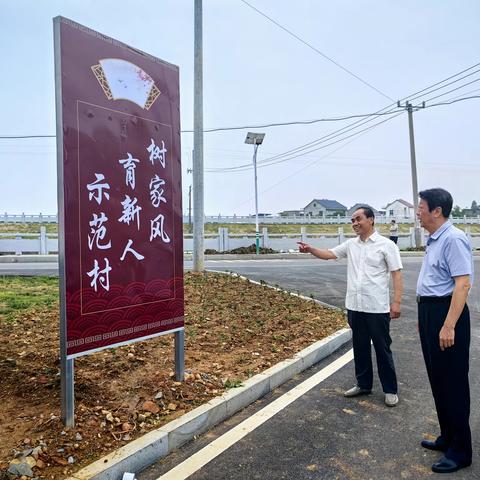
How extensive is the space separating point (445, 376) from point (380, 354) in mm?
1100

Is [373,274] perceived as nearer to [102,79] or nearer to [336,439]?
[336,439]

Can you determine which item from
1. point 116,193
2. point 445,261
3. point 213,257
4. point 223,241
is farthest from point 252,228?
point 445,261

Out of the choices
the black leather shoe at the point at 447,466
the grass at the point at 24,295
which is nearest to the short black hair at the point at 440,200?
the black leather shoe at the point at 447,466

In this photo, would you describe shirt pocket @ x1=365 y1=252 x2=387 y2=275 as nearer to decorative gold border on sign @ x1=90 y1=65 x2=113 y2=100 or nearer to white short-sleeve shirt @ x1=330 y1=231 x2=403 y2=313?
white short-sleeve shirt @ x1=330 y1=231 x2=403 y2=313

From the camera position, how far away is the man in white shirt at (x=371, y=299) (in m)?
4.23

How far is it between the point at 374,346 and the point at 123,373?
2.39 meters

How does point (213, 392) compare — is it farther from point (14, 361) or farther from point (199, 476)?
point (14, 361)

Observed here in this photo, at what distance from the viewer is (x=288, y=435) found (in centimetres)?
353

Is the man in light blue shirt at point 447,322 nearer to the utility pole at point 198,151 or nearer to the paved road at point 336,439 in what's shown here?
the paved road at point 336,439

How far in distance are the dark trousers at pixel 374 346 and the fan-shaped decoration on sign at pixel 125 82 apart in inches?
107

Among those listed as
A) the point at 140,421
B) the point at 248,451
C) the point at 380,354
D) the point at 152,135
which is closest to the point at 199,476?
the point at 248,451

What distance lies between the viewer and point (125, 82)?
3703mm

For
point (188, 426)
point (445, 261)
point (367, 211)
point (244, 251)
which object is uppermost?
point (367, 211)

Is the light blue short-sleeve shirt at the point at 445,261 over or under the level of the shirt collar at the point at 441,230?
under
